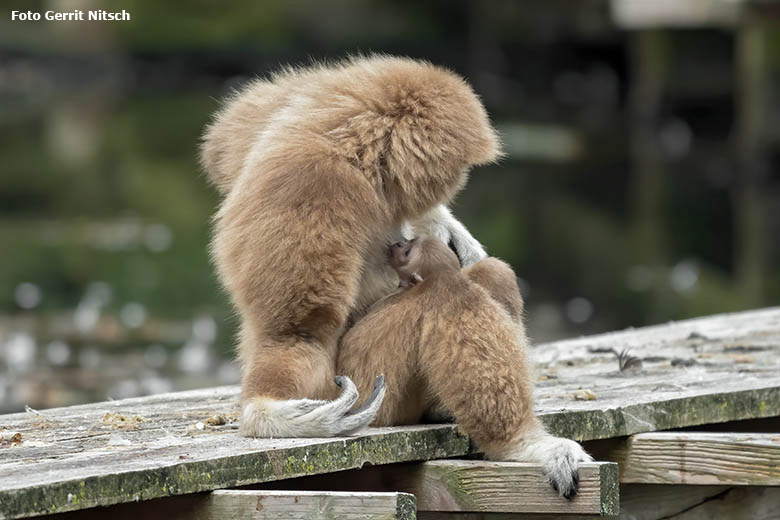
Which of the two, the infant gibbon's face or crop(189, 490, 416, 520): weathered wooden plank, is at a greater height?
the infant gibbon's face

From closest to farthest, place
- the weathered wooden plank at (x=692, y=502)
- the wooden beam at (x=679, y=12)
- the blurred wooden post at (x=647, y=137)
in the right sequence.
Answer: the weathered wooden plank at (x=692, y=502), the wooden beam at (x=679, y=12), the blurred wooden post at (x=647, y=137)

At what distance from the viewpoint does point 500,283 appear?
5.98 metres

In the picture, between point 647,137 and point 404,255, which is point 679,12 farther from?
point 404,255

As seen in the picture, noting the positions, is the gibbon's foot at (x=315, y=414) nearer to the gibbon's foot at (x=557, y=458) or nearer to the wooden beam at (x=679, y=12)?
the gibbon's foot at (x=557, y=458)

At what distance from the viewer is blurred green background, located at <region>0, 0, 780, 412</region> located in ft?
53.1

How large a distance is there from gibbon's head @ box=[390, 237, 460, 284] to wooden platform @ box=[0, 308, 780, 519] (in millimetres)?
623

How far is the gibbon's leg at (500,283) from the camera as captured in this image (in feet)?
19.6

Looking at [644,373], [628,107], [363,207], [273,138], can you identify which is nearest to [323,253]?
[363,207]

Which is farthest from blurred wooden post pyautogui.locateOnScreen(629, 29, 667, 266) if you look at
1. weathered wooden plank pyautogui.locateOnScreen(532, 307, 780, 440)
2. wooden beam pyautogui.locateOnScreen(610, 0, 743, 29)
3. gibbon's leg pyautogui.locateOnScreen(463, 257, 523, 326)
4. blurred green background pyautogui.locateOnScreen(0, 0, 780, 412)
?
gibbon's leg pyautogui.locateOnScreen(463, 257, 523, 326)

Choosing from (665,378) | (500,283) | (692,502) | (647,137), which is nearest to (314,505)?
(500,283)

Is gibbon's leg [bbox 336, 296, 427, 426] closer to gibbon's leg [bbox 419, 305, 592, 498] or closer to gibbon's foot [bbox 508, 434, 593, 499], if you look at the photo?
gibbon's leg [bbox 419, 305, 592, 498]

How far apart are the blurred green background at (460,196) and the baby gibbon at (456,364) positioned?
2421 mm

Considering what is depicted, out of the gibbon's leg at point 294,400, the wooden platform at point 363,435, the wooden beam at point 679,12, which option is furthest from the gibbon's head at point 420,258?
the wooden beam at point 679,12

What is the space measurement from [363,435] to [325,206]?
0.88 m
